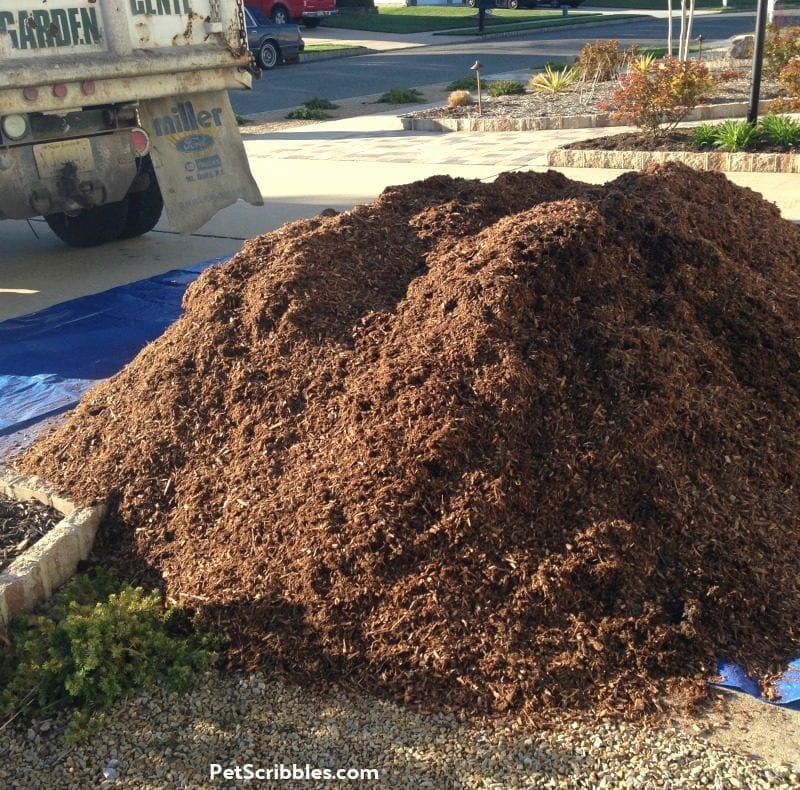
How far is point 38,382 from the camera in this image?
5.35 m

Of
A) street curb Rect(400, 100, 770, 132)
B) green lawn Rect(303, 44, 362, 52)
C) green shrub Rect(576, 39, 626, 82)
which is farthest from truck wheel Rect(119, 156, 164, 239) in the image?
green lawn Rect(303, 44, 362, 52)

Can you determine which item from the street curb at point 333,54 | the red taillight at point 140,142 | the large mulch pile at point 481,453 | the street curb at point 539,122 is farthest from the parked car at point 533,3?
the large mulch pile at point 481,453

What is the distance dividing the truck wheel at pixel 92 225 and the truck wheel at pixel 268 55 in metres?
16.8

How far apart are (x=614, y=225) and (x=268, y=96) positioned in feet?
54.4

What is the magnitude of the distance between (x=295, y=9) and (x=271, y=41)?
7.36 meters

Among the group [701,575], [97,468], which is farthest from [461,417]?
[97,468]

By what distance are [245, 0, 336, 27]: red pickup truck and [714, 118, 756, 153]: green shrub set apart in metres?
21.2

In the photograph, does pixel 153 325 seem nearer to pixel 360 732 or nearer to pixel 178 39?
pixel 178 39

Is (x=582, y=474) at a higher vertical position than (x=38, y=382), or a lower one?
higher

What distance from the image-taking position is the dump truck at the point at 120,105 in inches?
238

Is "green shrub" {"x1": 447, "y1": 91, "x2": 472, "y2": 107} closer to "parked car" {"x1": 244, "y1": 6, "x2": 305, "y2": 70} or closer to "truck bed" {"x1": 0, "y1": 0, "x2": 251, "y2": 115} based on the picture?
"truck bed" {"x1": 0, "y1": 0, "x2": 251, "y2": 115}

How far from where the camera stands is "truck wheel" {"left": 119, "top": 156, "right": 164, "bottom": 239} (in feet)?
26.2

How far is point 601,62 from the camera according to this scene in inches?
632

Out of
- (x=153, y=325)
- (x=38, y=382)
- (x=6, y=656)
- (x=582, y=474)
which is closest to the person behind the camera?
(x=6, y=656)
